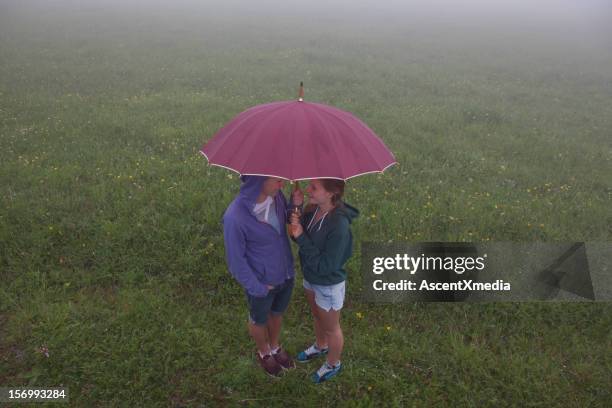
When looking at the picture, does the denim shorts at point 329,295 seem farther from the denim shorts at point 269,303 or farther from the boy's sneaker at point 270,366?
the boy's sneaker at point 270,366

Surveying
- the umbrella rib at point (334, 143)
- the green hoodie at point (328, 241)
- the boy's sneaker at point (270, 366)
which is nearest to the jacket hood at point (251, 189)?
the green hoodie at point (328, 241)

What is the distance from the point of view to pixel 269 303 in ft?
12.4

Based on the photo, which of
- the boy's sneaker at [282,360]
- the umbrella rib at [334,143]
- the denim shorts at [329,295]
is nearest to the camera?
the umbrella rib at [334,143]

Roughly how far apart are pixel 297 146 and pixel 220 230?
3.59 meters

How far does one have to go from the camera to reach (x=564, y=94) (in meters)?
15.7

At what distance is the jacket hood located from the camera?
10.4 feet

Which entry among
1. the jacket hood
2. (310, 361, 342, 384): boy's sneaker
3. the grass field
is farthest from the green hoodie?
the grass field

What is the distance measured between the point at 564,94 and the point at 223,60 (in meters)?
13.2

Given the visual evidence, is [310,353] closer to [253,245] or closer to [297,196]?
[253,245]

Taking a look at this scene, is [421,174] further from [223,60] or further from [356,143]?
[223,60]

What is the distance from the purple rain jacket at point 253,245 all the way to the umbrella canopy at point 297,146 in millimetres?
306

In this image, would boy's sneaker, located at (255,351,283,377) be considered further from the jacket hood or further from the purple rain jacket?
the jacket hood

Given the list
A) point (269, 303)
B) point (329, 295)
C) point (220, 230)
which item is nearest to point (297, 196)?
point (329, 295)

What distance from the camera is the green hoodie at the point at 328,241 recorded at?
3.33m
